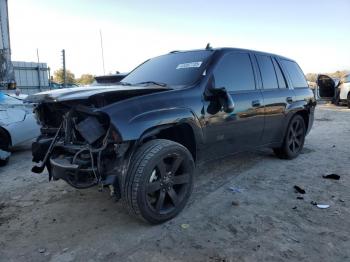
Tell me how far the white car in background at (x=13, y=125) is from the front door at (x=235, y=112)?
4.07 metres

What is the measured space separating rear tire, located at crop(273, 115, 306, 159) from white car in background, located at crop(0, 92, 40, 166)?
488cm

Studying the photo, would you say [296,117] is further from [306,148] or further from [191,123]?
[191,123]

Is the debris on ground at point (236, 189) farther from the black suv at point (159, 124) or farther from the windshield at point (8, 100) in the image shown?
the windshield at point (8, 100)

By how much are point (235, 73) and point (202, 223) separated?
2134mm

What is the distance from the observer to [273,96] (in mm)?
5527

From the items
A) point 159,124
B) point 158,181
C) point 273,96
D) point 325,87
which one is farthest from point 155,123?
point 325,87

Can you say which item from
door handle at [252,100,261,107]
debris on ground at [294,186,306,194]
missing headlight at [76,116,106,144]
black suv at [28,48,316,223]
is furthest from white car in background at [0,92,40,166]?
debris on ground at [294,186,306,194]

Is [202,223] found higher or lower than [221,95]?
lower

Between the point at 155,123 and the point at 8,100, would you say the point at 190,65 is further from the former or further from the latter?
the point at 8,100

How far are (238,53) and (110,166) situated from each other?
101 inches

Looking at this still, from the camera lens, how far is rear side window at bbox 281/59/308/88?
6299 mm

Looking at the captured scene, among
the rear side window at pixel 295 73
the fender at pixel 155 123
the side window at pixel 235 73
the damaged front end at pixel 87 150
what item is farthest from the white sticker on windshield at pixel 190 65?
the rear side window at pixel 295 73

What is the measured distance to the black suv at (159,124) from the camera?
3.41m

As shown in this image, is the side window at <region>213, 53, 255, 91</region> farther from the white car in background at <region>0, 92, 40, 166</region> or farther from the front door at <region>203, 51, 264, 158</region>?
the white car in background at <region>0, 92, 40, 166</region>
